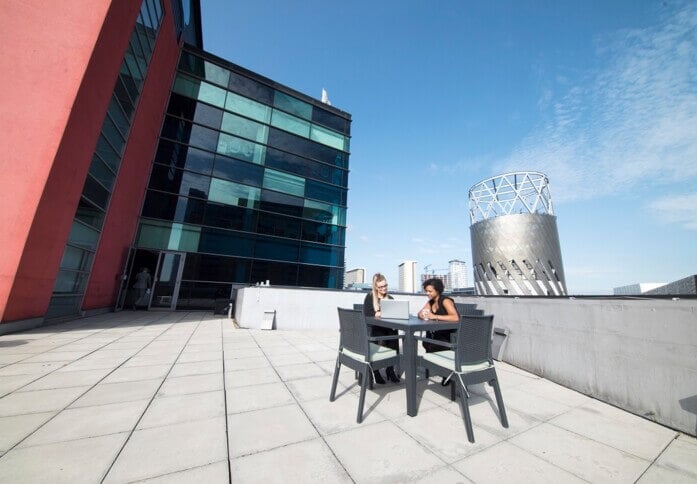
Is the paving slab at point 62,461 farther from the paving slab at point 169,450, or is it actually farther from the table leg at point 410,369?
the table leg at point 410,369

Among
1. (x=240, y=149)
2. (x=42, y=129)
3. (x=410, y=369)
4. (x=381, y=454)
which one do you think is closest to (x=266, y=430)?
(x=381, y=454)

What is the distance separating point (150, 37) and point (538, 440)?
13565mm

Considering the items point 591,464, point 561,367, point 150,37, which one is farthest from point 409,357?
point 150,37

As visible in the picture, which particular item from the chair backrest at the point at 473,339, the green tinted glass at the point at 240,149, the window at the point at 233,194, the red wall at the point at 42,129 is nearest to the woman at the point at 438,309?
the chair backrest at the point at 473,339

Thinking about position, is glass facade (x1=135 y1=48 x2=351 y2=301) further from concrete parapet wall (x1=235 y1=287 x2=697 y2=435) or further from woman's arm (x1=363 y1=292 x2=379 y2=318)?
concrete parapet wall (x1=235 y1=287 x2=697 y2=435)

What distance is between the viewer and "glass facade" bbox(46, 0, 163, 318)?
20.2ft

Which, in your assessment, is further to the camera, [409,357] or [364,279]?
[364,279]

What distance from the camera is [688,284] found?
2924mm

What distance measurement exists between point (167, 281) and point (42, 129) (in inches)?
253

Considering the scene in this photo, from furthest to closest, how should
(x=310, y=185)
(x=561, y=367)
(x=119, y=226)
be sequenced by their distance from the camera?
1. (x=310, y=185)
2. (x=119, y=226)
3. (x=561, y=367)

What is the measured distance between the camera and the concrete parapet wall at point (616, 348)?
2.23 meters

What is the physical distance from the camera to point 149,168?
10.1 metres

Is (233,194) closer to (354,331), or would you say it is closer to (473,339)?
(354,331)

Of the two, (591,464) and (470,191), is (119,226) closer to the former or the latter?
(591,464)
